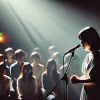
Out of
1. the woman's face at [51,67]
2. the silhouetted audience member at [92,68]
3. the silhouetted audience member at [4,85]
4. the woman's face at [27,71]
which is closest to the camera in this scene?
the silhouetted audience member at [92,68]

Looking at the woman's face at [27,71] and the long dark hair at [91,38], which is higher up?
the woman's face at [27,71]

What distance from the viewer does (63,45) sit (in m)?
9.70

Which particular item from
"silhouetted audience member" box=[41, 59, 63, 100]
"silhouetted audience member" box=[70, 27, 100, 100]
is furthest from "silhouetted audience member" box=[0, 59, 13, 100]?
"silhouetted audience member" box=[70, 27, 100, 100]

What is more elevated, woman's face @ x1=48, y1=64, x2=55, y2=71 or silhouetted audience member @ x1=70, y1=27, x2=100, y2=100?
woman's face @ x1=48, y1=64, x2=55, y2=71

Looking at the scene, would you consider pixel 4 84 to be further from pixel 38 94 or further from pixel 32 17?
pixel 32 17

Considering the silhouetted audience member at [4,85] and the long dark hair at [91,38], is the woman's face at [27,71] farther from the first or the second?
the long dark hair at [91,38]

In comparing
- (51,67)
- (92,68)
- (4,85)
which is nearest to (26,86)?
(4,85)

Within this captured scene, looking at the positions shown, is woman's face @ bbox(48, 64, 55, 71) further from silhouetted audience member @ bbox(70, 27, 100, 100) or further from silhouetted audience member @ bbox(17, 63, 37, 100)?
silhouetted audience member @ bbox(70, 27, 100, 100)

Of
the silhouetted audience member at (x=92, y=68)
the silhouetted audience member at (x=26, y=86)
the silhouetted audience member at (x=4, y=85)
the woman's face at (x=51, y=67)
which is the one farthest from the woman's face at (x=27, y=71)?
the silhouetted audience member at (x=92, y=68)

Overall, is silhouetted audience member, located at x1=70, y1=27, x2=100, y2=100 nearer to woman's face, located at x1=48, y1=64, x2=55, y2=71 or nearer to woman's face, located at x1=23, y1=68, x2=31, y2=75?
woman's face, located at x1=23, y1=68, x2=31, y2=75

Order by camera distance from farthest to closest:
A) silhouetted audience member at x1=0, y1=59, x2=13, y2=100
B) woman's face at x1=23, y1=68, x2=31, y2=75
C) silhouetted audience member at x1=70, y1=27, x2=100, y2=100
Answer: woman's face at x1=23, y1=68, x2=31, y2=75 → silhouetted audience member at x1=0, y1=59, x2=13, y2=100 → silhouetted audience member at x1=70, y1=27, x2=100, y2=100

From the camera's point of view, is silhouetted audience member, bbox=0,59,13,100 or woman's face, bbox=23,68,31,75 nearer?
silhouetted audience member, bbox=0,59,13,100

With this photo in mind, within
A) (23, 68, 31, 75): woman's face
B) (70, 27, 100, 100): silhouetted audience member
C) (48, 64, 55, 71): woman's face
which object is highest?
(48, 64, 55, 71): woman's face

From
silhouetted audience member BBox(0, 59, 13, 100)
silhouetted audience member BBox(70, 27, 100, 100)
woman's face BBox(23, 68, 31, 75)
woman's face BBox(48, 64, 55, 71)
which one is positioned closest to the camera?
silhouetted audience member BBox(70, 27, 100, 100)
